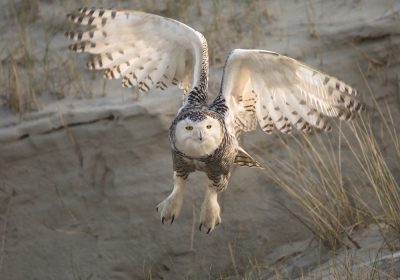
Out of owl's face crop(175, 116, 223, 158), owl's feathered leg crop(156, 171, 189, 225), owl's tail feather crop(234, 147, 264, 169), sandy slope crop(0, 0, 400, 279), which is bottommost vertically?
sandy slope crop(0, 0, 400, 279)

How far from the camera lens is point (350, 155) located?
6.40 m

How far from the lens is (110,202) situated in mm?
6012

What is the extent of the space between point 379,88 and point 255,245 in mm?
2220

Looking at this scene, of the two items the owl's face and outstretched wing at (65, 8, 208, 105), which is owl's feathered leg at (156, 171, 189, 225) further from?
outstretched wing at (65, 8, 208, 105)

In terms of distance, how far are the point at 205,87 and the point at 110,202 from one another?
2204 mm

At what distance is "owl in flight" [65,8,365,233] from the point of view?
12.6 feet

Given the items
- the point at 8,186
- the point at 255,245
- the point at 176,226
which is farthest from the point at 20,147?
the point at 255,245

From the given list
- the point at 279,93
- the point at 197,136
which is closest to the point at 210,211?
the point at 197,136

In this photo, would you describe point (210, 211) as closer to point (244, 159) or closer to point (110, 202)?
point (244, 159)

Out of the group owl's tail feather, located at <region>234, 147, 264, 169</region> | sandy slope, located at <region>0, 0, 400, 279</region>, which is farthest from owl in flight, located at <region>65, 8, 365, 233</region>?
sandy slope, located at <region>0, 0, 400, 279</region>

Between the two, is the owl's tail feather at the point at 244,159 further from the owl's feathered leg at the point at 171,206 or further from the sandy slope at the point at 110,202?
the sandy slope at the point at 110,202

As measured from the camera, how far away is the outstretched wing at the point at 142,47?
434 centimetres

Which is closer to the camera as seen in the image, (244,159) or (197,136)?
(197,136)

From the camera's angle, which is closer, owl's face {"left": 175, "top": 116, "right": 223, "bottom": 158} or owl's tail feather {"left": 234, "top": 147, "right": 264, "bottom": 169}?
owl's face {"left": 175, "top": 116, "right": 223, "bottom": 158}
